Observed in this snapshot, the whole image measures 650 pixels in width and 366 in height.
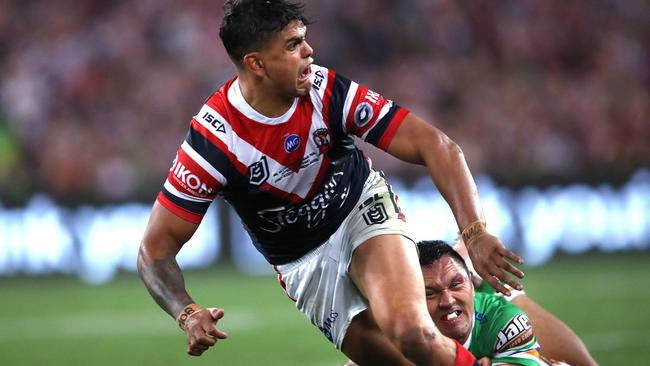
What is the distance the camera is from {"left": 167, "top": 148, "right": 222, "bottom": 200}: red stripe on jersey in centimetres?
527

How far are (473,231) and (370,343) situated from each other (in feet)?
3.29

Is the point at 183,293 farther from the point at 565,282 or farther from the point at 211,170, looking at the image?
the point at 565,282

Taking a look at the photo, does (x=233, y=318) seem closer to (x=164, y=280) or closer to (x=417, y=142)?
(x=164, y=280)

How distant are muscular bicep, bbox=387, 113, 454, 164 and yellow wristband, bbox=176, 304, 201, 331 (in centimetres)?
125

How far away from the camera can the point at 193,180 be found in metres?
5.27

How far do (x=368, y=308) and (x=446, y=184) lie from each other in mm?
812

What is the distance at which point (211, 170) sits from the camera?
5.26 metres

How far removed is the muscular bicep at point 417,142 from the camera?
5.27 metres

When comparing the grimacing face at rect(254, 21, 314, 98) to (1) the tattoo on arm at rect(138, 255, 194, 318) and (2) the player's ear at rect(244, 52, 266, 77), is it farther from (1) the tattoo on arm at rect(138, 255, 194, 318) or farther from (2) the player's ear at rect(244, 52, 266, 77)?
(1) the tattoo on arm at rect(138, 255, 194, 318)

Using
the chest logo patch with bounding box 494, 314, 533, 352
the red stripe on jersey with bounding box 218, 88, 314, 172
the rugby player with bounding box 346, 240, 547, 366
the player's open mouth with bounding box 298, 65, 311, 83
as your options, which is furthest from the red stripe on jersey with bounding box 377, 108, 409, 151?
the chest logo patch with bounding box 494, 314, 533, 352

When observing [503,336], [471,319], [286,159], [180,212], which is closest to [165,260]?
[180,212]

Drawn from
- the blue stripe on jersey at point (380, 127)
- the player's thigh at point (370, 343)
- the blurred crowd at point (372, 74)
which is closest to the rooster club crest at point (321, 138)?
the blue stripe on jersey at point (380, 127)

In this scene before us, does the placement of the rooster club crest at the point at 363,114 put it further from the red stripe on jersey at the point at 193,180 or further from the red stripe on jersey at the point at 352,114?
the red stripe on jersey at the point at 193,180

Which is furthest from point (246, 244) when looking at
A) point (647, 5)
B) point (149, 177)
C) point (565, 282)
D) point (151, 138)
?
point (647, 5)
